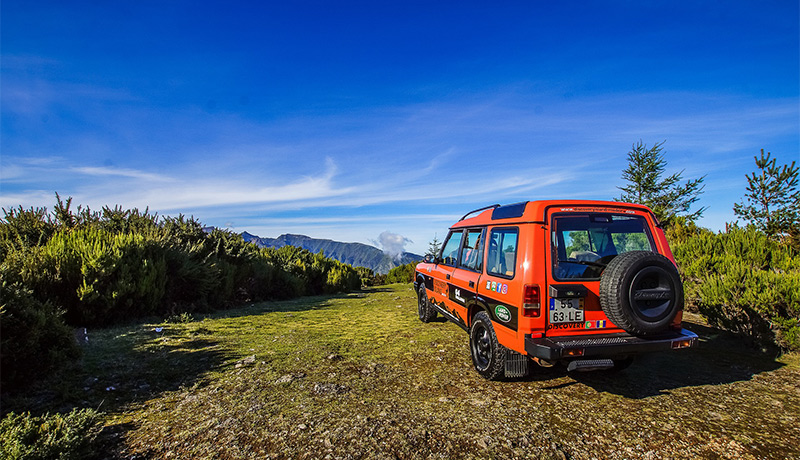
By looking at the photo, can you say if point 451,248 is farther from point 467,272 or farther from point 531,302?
point 531,302

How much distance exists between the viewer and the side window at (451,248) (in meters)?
6.20

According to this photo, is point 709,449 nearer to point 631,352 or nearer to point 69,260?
point 631,352

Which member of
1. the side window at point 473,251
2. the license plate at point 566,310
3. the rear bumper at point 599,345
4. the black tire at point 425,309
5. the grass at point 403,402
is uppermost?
the side window at point 473,251

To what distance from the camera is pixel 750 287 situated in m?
5.52

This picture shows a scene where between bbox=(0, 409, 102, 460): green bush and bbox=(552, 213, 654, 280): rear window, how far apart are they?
4.10m

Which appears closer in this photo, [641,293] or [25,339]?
[641,293]

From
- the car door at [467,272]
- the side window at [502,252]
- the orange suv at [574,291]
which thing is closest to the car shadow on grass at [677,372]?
the orange suv at [574,291]

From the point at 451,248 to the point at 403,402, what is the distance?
330 centimetres

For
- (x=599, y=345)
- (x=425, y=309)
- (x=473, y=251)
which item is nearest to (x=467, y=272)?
(x=473, y=251)

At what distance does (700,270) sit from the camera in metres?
7.76

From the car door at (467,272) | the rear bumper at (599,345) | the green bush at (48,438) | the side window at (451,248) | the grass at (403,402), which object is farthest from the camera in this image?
the side window at (451,248)

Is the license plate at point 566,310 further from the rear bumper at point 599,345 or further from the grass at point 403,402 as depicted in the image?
the grass at point 403,402

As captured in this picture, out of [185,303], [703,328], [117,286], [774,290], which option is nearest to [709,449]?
[774,290]

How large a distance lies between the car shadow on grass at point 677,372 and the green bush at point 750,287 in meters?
0.37
